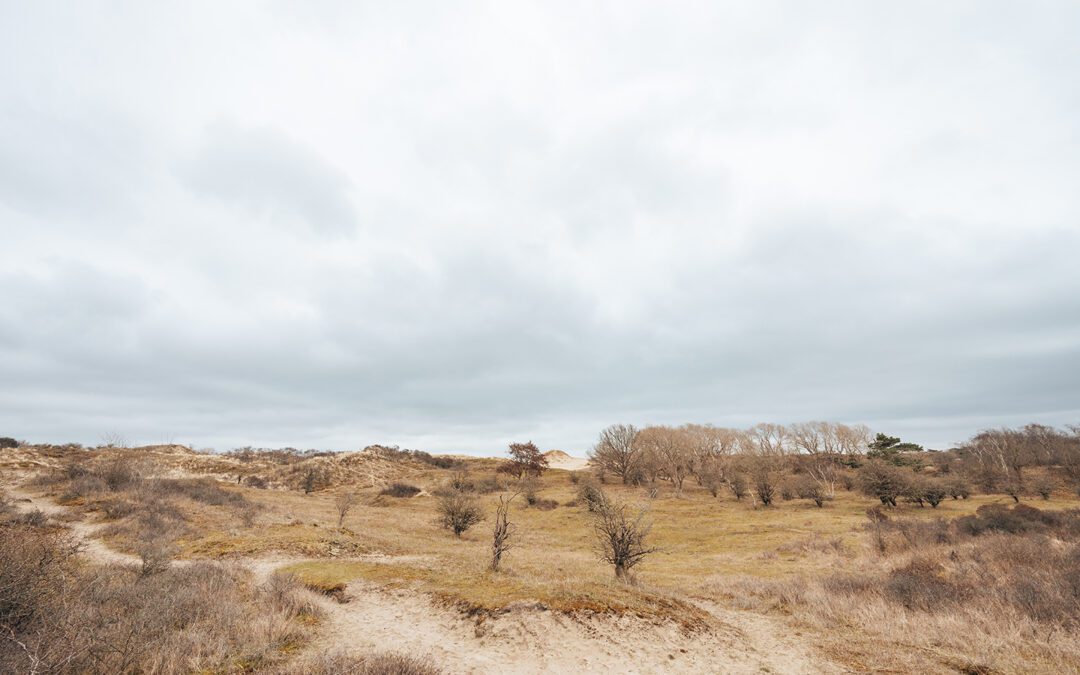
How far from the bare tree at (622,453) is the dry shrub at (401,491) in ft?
91.4

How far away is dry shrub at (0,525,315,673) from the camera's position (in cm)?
635

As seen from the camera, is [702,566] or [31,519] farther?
[702,566]

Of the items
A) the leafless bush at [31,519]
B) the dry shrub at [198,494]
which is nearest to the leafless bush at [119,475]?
the dry shrub at [198,494]

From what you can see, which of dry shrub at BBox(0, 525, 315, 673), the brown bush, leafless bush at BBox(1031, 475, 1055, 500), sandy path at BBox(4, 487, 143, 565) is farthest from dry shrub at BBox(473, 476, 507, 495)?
leafless bush at BBox(1031, 475, 1055, 500)

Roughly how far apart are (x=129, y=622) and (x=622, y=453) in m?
62.0

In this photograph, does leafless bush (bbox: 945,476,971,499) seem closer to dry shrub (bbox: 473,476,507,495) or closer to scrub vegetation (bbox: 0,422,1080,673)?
scrub vegetation (bbox: 0,422,1080,673)

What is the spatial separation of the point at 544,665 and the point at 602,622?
6.63 ft

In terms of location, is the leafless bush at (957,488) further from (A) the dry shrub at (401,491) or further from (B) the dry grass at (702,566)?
(A) the dry shrub at (401,491)

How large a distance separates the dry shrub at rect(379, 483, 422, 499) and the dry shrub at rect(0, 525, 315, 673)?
144 ft

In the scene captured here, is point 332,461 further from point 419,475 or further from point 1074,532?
point 1074,532

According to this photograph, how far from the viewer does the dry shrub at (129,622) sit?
635 centimetres

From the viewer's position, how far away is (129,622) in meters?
7.88

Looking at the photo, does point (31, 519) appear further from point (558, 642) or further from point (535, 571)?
point (558, 642)

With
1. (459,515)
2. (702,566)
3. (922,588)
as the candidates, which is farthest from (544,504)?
(922,588)
